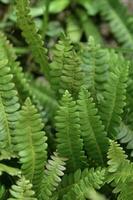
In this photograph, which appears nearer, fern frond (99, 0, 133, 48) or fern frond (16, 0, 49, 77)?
fern frond (16, 0, 49, 77)

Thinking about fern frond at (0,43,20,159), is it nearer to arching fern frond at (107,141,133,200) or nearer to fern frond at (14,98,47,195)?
fern frond at (14,98,47,195)

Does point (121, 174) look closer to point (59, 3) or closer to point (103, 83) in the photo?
point (103, 83)

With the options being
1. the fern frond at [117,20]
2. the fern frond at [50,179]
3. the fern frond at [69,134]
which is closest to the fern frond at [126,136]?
the fern frond at [69,134]

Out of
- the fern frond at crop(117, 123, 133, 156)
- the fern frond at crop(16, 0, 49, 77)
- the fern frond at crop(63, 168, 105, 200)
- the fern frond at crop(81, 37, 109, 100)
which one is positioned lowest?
the fern frond at crop(63, 168, 105, 200)

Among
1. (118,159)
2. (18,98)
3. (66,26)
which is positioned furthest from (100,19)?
(118,159)

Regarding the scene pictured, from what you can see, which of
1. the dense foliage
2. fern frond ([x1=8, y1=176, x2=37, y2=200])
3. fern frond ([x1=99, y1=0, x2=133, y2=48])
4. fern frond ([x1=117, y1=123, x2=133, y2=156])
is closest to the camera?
fern frond ([x1=8, y1=176, x2=37, y2=200])

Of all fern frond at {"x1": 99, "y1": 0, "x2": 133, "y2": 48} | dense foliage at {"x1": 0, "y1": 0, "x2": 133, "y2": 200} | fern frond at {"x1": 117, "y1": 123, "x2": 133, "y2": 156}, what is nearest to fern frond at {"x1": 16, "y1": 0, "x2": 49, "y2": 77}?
dense foliage at {"x1": 0, "y1": 0, "x2": 133, "y2": 200}

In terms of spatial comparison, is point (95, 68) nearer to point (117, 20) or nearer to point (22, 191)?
point (22, 191)

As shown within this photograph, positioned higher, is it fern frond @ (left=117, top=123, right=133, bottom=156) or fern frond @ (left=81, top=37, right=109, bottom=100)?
fern frond @ (left=81, top=37, right=109, bottom=100)

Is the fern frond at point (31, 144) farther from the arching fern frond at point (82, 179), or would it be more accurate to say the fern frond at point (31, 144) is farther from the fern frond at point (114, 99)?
the fern frond at point (114, 99)
